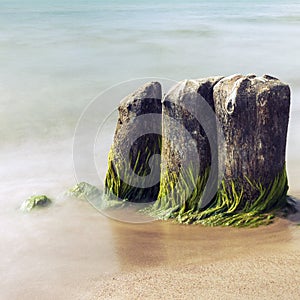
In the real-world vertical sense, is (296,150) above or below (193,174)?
below

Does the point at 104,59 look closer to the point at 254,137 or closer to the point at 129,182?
the point at 129,182

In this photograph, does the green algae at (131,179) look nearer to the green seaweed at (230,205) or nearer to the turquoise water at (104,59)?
the green seaweed at (230,205)

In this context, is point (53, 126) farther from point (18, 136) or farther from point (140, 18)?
point (140, 18)

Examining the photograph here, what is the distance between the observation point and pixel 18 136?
29.0ft

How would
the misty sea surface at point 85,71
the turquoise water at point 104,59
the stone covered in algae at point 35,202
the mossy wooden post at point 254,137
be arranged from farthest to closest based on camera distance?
the turquoise water at point 104,59
the misty sea surface at point 85,71
the stone covered in algae at point 35,202
the mossy wooden post at point 254,137

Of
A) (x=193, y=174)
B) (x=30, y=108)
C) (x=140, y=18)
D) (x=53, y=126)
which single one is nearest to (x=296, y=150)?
(x=193, y=174)

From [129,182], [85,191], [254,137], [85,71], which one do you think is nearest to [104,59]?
[85,71]

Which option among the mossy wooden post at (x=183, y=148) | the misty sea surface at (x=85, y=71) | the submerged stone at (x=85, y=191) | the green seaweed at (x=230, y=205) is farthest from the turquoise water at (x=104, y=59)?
the mossy wooden post at (x=183, y=148)

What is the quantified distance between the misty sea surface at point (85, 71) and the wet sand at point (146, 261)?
8 cm

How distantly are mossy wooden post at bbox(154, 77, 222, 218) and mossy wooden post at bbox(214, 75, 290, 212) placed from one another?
0.63 feet

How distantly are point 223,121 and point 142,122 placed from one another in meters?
0.88

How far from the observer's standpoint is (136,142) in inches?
198

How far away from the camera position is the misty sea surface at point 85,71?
6282 mm

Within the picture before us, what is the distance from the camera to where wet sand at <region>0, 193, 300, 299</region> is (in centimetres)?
372
